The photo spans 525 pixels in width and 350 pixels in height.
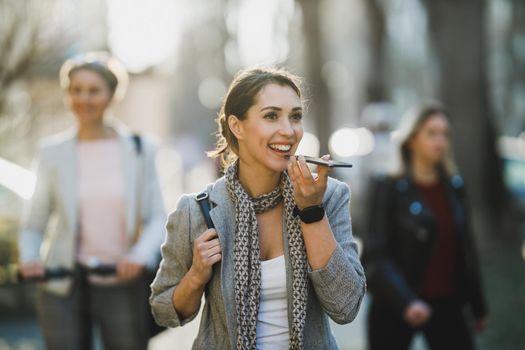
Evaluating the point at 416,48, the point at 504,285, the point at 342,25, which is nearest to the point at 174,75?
the point at 342,25

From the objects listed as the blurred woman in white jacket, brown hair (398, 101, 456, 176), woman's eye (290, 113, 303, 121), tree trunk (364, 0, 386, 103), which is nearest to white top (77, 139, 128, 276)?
the blurred woman in white jacket

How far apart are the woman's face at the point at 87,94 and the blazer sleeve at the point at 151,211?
38cm

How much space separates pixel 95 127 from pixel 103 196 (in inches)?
18.3

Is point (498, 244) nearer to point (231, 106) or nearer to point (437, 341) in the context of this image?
point (437, 341)

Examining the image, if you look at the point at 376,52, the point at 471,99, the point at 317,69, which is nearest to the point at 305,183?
the point at 471,99

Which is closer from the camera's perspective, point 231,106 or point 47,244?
point 231,106

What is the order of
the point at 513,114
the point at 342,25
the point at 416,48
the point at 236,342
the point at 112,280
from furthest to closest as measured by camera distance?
1. the point at 416,48
2. the point at 342,25
3. the point at 513,114
4. the point at 112,280
5. the point at 236,342

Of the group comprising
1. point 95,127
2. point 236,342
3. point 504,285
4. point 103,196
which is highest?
point 95,127

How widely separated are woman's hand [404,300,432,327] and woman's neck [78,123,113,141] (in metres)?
2.21

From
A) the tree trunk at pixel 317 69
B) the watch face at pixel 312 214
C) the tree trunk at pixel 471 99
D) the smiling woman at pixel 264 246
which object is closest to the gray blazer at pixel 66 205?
the smiling woman at pixel 264 246

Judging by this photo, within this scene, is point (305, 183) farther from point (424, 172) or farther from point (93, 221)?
point (424, 172)

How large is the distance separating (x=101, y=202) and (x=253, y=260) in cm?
187

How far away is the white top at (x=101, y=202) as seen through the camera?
15.3 ft

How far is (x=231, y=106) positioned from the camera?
3363mm
